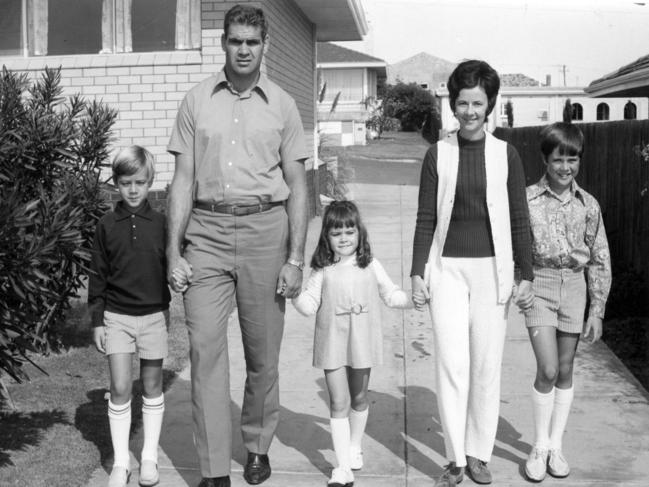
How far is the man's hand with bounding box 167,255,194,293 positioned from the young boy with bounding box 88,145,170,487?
8.2 inches

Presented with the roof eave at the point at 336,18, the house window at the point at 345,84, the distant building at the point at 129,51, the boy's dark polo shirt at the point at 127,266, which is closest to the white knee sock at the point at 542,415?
the boy's dark polo shirt at the point at 127,266

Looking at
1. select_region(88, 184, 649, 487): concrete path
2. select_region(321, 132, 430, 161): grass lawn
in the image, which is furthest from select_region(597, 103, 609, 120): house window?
select_region(88, 184, 649, 487): concrete path

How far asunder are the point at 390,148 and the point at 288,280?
35.8 meters

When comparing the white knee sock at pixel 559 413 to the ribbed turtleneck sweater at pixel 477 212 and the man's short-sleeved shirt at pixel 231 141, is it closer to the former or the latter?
the ribbed turtleneck sweater at pixel 477 212

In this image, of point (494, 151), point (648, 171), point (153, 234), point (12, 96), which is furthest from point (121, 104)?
point (494, 151)

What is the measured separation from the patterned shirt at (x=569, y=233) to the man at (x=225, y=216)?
120 centimetres

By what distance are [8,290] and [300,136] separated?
5.37 feet

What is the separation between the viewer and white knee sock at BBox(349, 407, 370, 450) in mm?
4715

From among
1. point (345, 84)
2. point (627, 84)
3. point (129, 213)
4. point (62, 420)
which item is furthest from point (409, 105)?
point (129, 213)

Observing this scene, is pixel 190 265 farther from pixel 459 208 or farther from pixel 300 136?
pixel 459 208

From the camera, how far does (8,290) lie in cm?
454

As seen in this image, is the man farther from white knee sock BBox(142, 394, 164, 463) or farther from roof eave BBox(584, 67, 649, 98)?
roof eave BBox(584, 67, 649, 98)

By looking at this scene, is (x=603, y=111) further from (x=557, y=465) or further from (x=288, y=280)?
(x=288, y=280)

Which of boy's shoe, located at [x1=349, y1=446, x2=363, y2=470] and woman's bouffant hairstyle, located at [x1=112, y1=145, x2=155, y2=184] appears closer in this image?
woman's bouffant hairstyle, located at [x1=112, y1=145, x2=155, y2=184]
